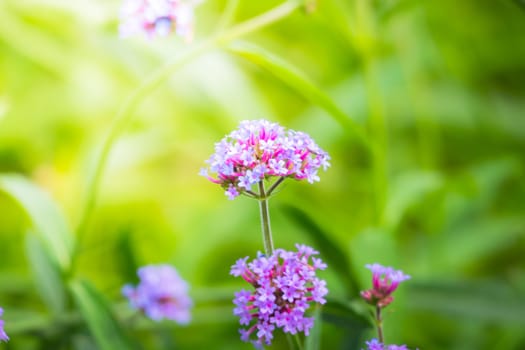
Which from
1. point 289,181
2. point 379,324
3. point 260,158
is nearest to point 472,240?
point 289,181

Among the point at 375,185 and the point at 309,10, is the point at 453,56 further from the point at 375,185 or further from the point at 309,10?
the point at 309,10

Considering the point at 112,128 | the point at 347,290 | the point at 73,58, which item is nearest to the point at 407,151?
the point at 347,290

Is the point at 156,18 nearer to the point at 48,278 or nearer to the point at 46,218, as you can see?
the point at 46,218

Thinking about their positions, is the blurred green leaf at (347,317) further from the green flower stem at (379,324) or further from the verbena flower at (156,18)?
the verbena flower at (156,18)

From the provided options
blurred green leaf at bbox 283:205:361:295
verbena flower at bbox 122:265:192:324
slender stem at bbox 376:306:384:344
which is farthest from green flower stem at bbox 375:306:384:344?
verbena flower at bbox 122:265:192:324

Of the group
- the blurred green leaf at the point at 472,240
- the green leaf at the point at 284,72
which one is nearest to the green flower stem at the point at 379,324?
the green leaf at the point at 284,72

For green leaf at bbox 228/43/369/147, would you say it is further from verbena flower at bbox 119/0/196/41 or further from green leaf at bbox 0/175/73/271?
green leaf at bbox 0/175/73/271
